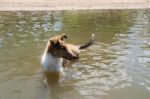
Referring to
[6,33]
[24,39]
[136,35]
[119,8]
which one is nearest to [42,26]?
[6,33]

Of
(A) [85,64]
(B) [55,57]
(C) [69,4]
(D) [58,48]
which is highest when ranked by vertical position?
(D) [58,48]

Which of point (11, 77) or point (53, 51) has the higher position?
point (53, 51)

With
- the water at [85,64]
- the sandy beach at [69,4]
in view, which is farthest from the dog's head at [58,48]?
the sandy beach at [69,4]

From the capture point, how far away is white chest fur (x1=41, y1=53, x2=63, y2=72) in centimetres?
963

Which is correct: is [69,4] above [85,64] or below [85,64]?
above

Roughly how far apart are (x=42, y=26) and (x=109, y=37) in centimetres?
429

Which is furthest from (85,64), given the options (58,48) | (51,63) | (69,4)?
(69,4)

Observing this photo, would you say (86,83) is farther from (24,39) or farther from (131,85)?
(24,39)

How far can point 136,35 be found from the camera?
50.0 ft

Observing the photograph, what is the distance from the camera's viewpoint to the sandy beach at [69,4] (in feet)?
90.1

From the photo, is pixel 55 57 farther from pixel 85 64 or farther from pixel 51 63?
pixel 85 64

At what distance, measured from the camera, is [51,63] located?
9688 mm

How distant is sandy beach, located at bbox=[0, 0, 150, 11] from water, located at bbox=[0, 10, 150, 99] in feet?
32.4

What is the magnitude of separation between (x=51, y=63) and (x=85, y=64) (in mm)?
1478
